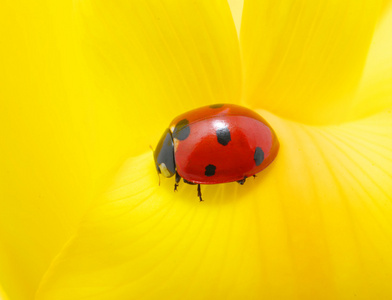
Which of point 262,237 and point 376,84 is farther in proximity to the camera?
point 376,84

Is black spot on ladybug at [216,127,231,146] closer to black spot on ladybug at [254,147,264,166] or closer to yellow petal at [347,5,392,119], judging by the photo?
black spot on ladybug at [254,147,264,166]

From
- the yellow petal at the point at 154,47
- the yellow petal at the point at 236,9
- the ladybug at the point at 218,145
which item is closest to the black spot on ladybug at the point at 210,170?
the ladybug at the point at 218,145

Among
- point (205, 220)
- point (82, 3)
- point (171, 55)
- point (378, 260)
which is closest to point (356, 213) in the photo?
point (378, 260)

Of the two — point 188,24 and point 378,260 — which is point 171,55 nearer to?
point 188,24

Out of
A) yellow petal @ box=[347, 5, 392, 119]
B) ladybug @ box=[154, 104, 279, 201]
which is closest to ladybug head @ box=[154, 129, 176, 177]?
ladybug @ box=[154, 104, 279, 201]

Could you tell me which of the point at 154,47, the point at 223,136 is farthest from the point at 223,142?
the point at 154,47

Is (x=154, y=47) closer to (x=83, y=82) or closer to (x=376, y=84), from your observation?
(x=83, y=82)
